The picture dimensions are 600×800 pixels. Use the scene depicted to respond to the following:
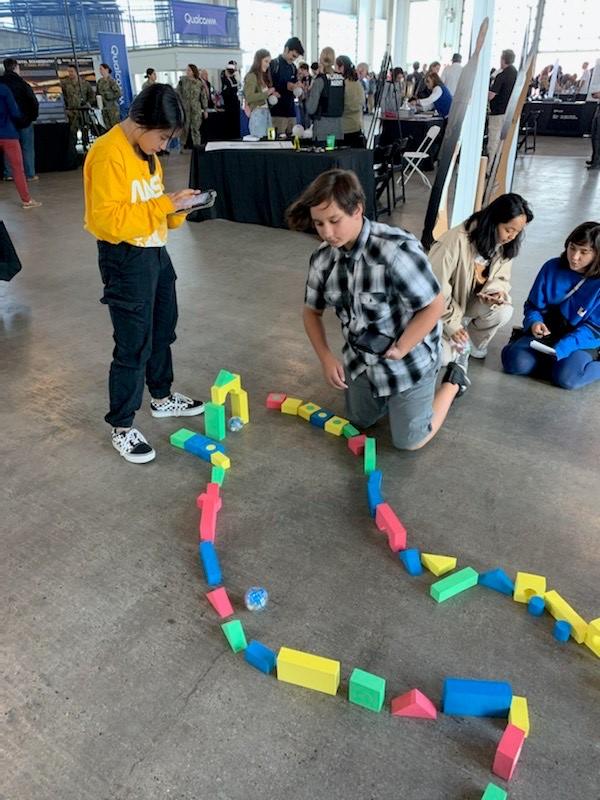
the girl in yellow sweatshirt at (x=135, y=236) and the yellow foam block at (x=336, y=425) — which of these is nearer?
the girl in yellow sweatshirt at (x=135, y=236)

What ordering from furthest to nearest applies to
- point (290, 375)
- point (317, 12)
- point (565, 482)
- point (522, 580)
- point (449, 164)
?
1. point (317, 12)
2. point (449, 164)
3. point (290, 375)
4. point (565, 482)
5. point (522, 580)

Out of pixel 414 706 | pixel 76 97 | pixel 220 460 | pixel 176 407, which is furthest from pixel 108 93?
pixel 414 706

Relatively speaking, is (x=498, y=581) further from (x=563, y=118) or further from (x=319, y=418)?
(x=563, y=118)

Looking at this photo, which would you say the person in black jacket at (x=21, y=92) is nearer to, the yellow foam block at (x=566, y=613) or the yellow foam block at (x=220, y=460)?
the yellow foam block at (x=220, y=460)

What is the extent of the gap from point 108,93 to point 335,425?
11.2m

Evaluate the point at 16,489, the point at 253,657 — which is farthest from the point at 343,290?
the point at 16,489

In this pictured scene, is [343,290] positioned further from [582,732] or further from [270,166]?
[270,166]

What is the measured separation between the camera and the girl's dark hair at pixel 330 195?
1.95 meters

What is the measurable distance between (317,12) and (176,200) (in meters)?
21.5

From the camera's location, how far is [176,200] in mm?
2283

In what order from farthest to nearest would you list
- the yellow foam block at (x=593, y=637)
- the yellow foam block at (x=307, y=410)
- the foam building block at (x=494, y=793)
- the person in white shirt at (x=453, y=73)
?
the person in white shirt at (x=453, y=73) < the yellow foam block at (x=307, y=410) < the yellow foam block at (x=593, y=637) < the foam building block at (x=494, y=793)

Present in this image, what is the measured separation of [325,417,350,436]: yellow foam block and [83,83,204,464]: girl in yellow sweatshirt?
0.82 m

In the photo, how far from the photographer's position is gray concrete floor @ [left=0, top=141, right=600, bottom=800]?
144 centimetres

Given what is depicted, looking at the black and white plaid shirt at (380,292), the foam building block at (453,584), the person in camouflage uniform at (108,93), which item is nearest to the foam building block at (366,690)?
the foam building block at (453,584)
